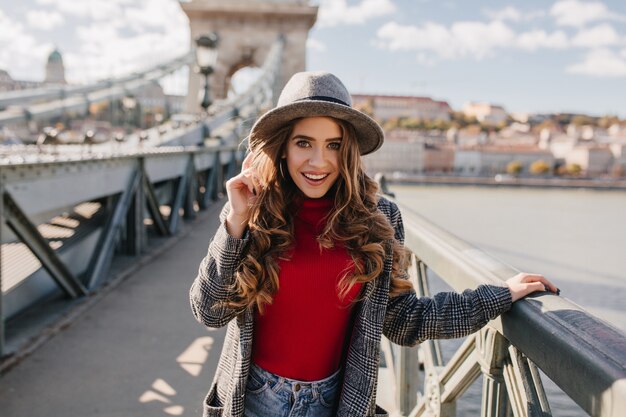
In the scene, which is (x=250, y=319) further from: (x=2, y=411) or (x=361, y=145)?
(x=2, y=411)

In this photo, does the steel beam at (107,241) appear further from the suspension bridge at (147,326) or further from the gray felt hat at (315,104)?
the gray felt hat at (315,104)

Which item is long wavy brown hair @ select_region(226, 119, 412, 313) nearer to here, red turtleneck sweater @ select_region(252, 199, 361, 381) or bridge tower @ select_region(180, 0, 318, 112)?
red turtleneck sweater @ select_region(252, 199, 361, 381)

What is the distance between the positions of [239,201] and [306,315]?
25cm

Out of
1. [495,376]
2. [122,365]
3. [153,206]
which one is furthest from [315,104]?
[153,206]

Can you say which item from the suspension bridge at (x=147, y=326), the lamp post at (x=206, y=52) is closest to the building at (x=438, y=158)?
the lamp post at (x=206, y=52)

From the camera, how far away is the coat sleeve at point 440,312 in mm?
1064

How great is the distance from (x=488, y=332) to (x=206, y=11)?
75.9 feet

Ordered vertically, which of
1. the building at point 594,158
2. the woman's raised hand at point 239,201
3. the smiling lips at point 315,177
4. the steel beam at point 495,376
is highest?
the smiling lips at point 315,177

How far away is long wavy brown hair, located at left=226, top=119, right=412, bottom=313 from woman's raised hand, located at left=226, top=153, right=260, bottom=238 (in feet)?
0.08

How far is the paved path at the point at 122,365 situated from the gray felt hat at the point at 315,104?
49.6 inches

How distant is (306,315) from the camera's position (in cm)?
115

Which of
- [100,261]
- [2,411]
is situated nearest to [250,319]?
[2,411]

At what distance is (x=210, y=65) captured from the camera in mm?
8109

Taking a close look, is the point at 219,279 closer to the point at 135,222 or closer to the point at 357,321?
the point at 357,321
